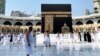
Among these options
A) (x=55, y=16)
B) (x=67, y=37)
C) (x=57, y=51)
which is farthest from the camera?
(x=55, y=16)

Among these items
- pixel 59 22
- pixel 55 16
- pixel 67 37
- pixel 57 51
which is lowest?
pixel 59 22

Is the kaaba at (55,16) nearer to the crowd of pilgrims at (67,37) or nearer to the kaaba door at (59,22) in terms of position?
the kaaba door at (59,22)

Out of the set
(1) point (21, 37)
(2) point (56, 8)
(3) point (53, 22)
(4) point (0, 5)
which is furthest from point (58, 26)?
(4) point (0, 5)

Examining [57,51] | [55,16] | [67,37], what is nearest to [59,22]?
[55,16]

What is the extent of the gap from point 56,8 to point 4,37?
1693cm

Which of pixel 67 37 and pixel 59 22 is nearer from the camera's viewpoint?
pixel 67 37

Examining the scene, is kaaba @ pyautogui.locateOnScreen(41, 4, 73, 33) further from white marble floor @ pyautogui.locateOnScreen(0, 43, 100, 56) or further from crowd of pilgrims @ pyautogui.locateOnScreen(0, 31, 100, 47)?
white marble floor @ pyautogui.locateOnScreen(0, 43, 100, 56)

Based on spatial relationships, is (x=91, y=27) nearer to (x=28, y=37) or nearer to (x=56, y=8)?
(x=56, y=8)

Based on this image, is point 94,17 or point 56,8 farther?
point 94,17

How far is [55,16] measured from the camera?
3878 centimetres

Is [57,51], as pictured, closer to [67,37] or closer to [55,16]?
[67,37]

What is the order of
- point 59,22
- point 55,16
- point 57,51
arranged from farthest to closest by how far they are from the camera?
point 55,16 < point 59,22 < point 57,51

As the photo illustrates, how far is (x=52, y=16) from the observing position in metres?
38.6

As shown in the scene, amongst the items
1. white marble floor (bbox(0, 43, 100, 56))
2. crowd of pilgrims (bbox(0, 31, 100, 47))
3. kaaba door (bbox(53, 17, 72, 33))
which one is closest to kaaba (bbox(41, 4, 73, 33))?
kaaba door (bbox(53, 17, 72, 33))
